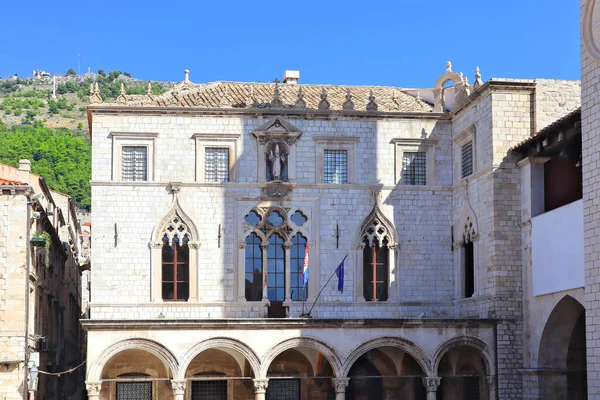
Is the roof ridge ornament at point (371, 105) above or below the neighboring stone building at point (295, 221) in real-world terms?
above

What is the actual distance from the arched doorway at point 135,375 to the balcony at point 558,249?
12.8 metres

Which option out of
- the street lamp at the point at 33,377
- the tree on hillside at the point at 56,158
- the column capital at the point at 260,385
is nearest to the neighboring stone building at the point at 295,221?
the column capital at the point at 260,385

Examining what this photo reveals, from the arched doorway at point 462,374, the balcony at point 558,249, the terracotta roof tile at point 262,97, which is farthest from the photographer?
the terracotta roof tile at point 262,97

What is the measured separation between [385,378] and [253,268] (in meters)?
6.13

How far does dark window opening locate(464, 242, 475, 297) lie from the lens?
36.2 meters

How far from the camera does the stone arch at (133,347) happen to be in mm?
32250

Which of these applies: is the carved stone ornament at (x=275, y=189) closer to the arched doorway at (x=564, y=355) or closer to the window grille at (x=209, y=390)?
the window grille at (x=209, y=390)

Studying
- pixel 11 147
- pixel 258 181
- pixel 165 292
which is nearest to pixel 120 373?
pixel 165 292

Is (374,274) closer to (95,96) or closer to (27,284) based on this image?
(95,96)

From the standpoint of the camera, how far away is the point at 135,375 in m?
36.4

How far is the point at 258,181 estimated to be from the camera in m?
36.9

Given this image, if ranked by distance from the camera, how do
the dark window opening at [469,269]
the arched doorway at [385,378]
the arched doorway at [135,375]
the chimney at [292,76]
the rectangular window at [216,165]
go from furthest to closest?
1. the chimney at [292,76]
2. the rectangular window at [216,165]
3. the arched doorway at [385,378]
4. the dark window opening at [469,269]
5. the arched doorway at [135,375]

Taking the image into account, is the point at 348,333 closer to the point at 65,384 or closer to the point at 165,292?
the point at 165,292

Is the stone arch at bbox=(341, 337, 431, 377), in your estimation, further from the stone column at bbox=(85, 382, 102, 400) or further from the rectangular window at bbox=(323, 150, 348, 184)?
the stone column at bbox=(85, 382, 102, 400)
